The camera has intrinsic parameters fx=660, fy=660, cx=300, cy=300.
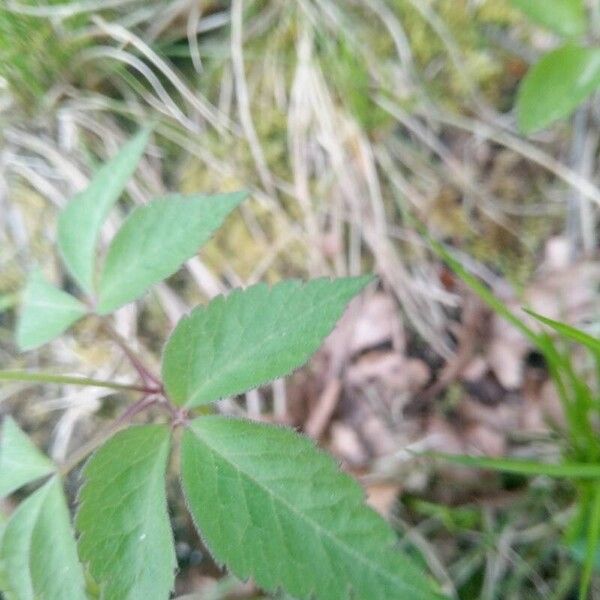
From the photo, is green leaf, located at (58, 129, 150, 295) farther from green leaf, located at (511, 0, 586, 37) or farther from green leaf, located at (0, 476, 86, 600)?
green leaf, located at (511, 0, 586, 37)

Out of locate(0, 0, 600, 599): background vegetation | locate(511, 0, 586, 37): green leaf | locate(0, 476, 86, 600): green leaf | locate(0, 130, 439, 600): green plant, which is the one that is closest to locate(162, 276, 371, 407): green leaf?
locate(0, 130, 439, 600): green plant

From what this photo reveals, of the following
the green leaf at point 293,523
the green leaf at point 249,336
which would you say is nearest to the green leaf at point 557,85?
the green leaf at point 249,336

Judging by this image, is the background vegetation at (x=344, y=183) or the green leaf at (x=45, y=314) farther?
the background vegetation at (x=344, y=183)

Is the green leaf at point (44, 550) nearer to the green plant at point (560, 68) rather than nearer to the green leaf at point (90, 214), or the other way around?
the green leaf at point (90, 214)

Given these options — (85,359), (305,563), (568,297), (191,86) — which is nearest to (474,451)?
(568,297)

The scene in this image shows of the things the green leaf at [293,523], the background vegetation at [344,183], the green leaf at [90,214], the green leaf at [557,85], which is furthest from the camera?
the background vegetation at [344,183]

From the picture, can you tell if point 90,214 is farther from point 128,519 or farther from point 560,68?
point 560,68

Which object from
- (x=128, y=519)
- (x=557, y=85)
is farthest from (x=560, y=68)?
(x=128, y=519)
